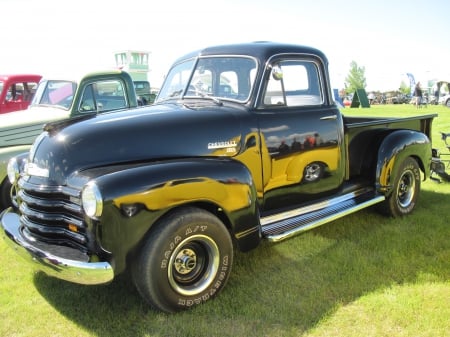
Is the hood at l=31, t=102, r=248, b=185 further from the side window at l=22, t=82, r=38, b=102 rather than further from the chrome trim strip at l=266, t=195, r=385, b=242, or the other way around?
the side window at l=22, t=82, r=38, b=102

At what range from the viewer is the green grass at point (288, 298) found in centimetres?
276

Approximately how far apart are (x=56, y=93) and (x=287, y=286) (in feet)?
16.9

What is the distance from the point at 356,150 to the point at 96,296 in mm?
3236

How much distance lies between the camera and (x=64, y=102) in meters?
6.36

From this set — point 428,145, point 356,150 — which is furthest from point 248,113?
point 428,145

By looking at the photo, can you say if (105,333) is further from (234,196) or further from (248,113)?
(248,113)

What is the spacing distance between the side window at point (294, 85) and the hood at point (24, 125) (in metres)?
3.69

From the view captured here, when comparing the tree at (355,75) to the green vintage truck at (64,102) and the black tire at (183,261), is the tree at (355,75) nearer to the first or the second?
the green vintage truck at (64,102)

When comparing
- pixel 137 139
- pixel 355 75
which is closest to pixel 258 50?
pixel 137 139

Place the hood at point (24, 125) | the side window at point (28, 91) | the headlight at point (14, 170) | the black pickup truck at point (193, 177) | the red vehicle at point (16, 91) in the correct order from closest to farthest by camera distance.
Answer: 1. the black pickup truck at point (193, 177)
2. the headlight at point (14, 170)
3. the hood at point (24, 125)
4. the red vehicle at point (16, 91)
5. the side window at point (28, 91)

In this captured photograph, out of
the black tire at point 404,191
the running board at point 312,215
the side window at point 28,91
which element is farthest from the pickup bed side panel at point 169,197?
the side window at point 28,91

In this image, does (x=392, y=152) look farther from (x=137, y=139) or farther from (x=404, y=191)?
(x=137, y=139)

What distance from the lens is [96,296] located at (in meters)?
3.17

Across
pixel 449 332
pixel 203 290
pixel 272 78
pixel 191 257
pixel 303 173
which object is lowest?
pixel 449 332
